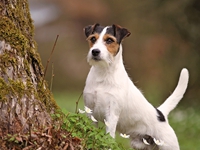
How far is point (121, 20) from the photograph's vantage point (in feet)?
58.4

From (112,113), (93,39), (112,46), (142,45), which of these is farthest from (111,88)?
(142,45)

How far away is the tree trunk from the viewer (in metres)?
3.82

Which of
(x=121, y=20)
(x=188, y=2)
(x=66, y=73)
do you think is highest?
(x=188, y=2)

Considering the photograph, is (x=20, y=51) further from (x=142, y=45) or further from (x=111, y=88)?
(x=142, y=45)

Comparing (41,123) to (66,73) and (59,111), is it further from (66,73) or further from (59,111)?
(66,73)

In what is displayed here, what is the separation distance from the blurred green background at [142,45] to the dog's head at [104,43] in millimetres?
3357

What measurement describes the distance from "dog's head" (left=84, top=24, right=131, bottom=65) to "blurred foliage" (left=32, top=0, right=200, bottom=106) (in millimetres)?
6062

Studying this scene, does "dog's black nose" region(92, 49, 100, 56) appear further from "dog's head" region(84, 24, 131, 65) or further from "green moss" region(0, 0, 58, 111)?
"green moss" region(0, 0, 58, 111)

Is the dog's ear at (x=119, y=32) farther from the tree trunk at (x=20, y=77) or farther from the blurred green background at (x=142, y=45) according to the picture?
the blurred green background at (x=142, y=45)

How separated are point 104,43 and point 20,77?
142cm

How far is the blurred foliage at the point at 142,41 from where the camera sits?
11258 millimetres

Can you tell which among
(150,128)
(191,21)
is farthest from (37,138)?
(191,21)

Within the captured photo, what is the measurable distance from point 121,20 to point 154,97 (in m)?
6.18

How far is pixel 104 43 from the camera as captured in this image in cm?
522
